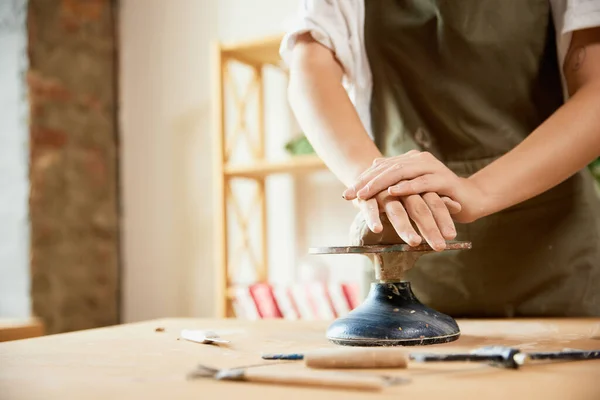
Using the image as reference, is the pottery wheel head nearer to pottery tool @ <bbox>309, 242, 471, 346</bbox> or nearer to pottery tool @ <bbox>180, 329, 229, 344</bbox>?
pottery tool @ <bbox>309, 242, 471, 346</bbox>

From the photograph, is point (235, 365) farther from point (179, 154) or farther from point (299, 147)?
point (179, 154)

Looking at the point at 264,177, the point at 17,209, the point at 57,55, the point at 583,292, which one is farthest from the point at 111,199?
the point at 583,292

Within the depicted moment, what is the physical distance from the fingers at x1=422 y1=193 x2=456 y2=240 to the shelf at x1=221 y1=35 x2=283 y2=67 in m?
1.56

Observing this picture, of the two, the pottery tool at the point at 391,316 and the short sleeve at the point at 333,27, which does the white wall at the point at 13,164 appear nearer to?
the short sleeve at the point at 333,27

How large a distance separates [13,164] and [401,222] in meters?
2.38

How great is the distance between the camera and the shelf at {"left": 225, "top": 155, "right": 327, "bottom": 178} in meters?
2.31

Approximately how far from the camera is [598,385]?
0.54m

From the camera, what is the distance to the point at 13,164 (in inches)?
111

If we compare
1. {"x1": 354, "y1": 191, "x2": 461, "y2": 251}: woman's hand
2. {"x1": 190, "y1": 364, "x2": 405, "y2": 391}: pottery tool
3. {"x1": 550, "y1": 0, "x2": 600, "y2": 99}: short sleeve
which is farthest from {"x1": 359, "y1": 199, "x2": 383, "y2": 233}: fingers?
{"x1": 550, "y1": 0, "x2": 600, "y2": 99}: short sleeve

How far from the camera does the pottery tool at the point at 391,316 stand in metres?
0.78

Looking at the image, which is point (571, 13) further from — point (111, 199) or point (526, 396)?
point (111, 199)

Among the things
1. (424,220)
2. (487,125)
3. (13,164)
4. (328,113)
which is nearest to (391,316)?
(424,220)

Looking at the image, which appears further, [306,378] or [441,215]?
[441,215]

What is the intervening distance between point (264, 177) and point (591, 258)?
5.35 ft
